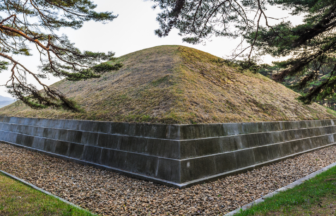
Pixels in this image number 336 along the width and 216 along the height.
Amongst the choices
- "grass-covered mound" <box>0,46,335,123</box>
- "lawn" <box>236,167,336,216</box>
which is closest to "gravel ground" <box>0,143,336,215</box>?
"lawn" <box>236,167,336,216</box>

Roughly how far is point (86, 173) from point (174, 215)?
397cm

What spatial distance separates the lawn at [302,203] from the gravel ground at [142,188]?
0.60 metres

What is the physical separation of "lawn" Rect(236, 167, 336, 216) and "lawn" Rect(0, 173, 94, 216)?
340cm

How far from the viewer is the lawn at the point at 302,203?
3777mm

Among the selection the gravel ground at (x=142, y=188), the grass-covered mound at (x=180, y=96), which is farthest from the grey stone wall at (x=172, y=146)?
the grass-covered mound at (x=180, y=96)

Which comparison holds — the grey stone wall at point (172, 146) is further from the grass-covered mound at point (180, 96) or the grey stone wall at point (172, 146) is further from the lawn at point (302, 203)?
the lawn at point (302, 203)

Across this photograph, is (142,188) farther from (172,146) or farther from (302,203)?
(302,203)

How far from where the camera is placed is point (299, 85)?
7254mm

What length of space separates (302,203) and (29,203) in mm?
5644

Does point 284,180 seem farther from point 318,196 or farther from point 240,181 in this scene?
point 318,196

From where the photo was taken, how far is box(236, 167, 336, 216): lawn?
12.4 ft

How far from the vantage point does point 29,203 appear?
4387 millimetres

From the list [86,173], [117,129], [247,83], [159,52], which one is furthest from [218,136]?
[159,52]

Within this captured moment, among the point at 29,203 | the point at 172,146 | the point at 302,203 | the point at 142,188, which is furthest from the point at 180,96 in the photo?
the point at 29,203
